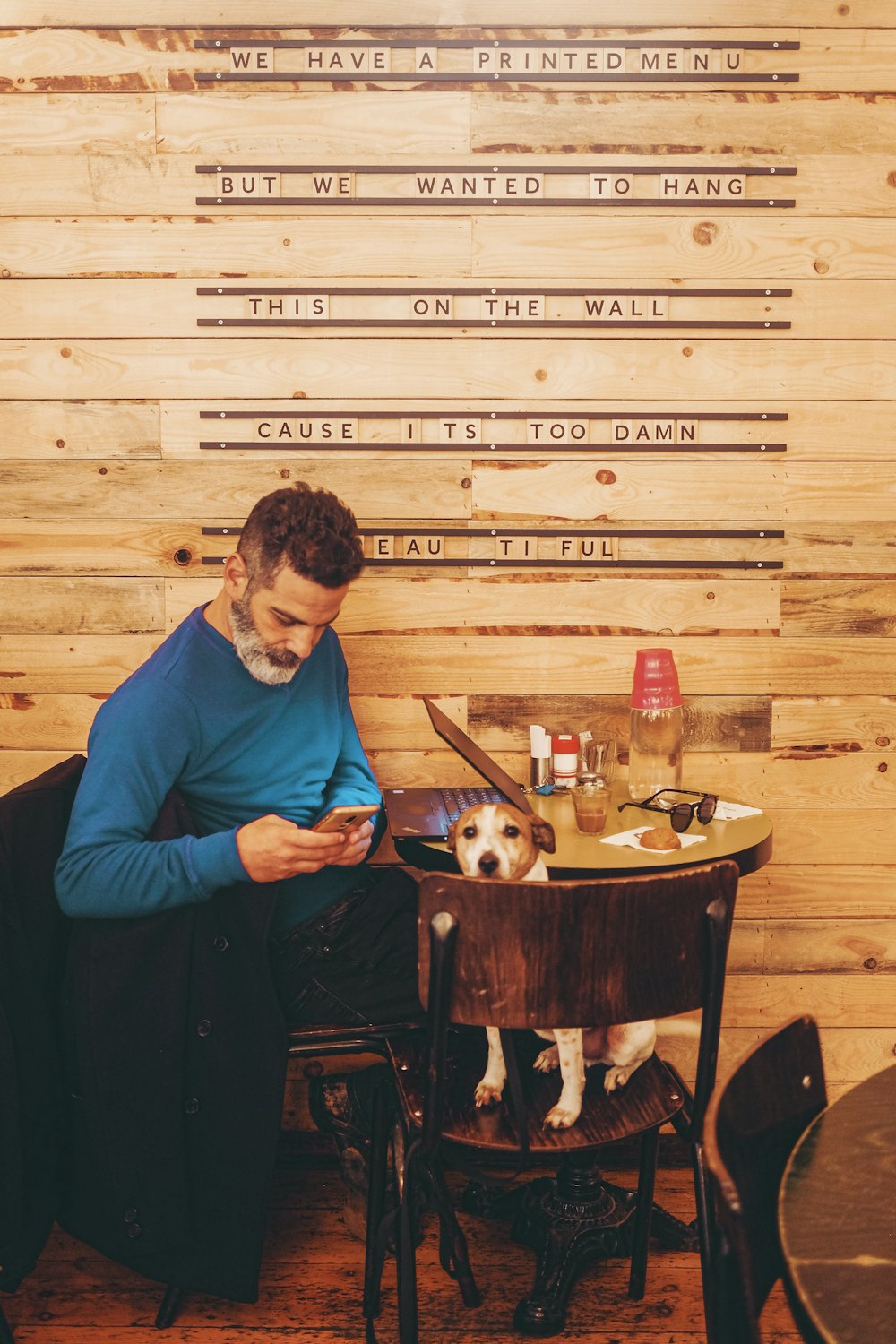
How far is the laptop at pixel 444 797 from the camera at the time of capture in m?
1.87

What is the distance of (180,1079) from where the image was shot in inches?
69.6

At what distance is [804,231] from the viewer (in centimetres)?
248

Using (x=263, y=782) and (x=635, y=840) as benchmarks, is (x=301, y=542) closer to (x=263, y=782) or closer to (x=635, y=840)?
(x=263, y=782)

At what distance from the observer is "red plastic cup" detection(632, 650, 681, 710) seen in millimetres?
2354

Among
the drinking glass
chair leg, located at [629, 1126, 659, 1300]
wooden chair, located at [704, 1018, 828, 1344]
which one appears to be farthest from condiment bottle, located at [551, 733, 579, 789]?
wooden chair, located at [704, 1018, 828, 1344]

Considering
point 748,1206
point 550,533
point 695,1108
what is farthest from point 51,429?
point 748,1206

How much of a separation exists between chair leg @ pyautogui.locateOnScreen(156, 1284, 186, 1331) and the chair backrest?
1.02 m

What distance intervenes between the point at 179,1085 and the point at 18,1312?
0.72 m

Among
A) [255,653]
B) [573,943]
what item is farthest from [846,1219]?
[255,653]

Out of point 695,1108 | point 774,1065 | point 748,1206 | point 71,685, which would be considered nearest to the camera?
point 748,1206

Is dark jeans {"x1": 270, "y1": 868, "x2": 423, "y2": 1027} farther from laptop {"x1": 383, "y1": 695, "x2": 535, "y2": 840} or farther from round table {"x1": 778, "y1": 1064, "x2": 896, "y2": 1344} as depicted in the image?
round table {"x1": 778, "y1": 1064, "x2": 896, "y2": 1344}

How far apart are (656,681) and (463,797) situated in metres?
0.53

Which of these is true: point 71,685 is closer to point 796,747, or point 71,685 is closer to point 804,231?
point 796,747

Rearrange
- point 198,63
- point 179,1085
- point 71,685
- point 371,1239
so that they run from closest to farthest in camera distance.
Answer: point 179,1085
point 371,1239
point 198,63
point 71,685
